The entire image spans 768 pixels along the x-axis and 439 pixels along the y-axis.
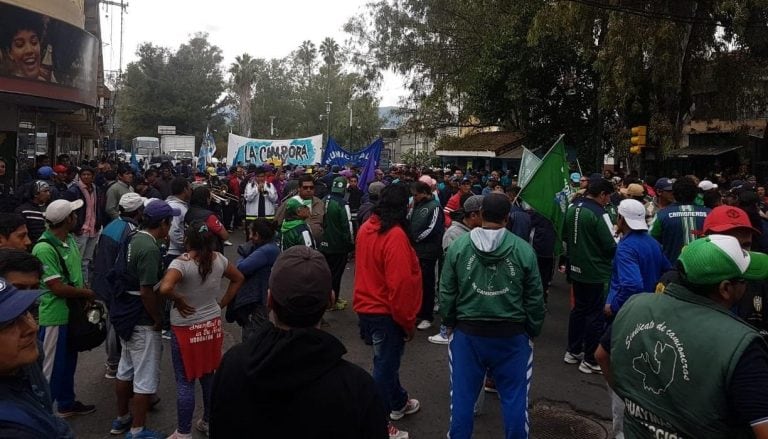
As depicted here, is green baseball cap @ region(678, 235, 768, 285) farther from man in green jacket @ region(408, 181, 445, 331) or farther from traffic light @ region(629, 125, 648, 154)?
traffic light @ region(629, 125, 648, 154)

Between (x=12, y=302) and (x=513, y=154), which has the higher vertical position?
(x=513, y=154)

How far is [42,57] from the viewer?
45.1 feet

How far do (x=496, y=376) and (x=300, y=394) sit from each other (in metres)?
2.31

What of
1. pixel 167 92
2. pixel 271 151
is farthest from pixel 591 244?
pixel 167 92

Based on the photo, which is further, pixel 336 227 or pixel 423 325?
pixel 423 325

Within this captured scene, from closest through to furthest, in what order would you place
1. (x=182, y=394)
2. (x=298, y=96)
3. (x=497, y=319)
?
(x=497, y=319) < (x=182, y=394) < (x=298, y=96)

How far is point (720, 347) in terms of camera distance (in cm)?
217

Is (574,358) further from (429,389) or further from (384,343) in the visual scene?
(384,343)

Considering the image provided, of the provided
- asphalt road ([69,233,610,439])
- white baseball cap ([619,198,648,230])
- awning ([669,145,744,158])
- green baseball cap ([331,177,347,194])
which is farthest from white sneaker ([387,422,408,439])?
awning ([669,145,744,158])

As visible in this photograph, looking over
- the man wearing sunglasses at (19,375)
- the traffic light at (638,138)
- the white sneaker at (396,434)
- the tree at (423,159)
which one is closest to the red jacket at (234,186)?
the traffic light at (638,138)

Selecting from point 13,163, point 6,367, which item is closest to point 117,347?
point 6,367

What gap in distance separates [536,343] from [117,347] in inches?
180

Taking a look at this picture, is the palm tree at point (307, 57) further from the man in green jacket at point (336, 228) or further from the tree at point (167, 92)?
the man in green jacket at point (336, 228)

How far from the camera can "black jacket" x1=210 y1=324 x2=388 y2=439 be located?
1.83m
